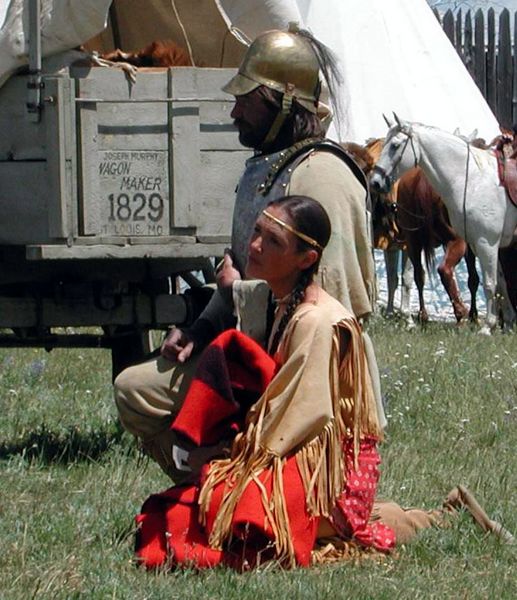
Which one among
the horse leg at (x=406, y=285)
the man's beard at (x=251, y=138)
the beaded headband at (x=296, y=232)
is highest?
the man's beard at (x=251, y=138)

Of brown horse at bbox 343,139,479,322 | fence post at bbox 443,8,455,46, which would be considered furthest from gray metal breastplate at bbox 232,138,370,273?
fence post at bbox 443,8,455,46

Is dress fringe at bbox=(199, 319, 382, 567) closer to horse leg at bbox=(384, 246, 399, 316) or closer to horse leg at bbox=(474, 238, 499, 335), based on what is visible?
horse leg at bbox=(474, 238, 499, 335)

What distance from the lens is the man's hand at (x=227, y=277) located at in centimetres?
559

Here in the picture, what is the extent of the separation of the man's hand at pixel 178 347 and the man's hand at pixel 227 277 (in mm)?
195

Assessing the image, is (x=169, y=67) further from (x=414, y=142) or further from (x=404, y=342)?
(x=414, y=142)

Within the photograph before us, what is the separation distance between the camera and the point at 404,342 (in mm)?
12039

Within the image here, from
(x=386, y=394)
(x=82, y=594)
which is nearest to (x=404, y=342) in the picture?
(x=386, y=394)

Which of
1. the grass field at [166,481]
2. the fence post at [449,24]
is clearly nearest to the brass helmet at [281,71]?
the grass field at [166,481]

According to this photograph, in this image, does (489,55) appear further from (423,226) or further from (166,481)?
(166,481)

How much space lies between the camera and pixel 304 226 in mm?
5195

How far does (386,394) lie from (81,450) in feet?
7.28

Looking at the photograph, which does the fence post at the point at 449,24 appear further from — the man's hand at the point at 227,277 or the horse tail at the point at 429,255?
the man's hand at the point at 227,277

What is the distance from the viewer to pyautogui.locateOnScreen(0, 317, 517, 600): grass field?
4977 mm

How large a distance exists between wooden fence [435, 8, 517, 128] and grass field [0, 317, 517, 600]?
8.90 metres
